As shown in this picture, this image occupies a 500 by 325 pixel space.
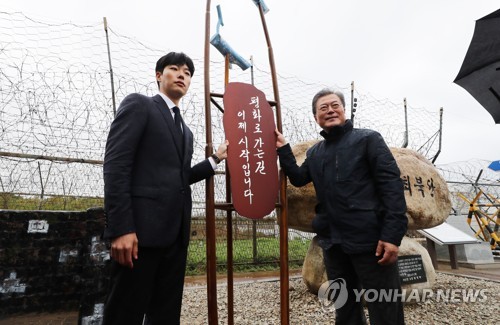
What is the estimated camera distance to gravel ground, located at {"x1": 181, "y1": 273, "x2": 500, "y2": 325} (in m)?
3.28

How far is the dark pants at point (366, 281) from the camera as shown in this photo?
6.04 feet

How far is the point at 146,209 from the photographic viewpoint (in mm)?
1605

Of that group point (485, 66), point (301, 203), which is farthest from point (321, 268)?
point (485, 66)

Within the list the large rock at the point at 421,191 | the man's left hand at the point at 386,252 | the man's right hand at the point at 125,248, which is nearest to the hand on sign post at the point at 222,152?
the man's right hand at the point at 125,248

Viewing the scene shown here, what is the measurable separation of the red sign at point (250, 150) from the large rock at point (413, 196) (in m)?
1.58

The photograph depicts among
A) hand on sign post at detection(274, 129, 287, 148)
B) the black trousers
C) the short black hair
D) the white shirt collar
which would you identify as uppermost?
the short black hair

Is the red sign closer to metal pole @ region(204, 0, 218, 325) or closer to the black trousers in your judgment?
metal pole @ region(204, 0, 218, 325)

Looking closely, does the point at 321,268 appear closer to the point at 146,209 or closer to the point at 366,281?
the point at 366,281

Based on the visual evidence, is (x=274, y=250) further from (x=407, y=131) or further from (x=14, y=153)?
(x=14, y=153)

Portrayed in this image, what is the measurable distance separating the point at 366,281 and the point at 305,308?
6.60 ft

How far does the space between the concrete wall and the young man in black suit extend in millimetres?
1228

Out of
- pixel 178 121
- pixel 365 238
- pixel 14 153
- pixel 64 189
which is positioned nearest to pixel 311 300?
pixel 365 238

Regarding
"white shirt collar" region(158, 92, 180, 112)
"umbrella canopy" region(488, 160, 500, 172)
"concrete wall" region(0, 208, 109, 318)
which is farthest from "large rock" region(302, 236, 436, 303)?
"umbrella canopy" region(488, 160, 500, 172)

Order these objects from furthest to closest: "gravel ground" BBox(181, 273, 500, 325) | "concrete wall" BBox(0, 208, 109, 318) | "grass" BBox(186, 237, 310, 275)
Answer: "grass" BBox(186, 237, 310, 275), "gravel ground" BBox(181, 273, 500, 325), "concrete wall" BBox(0, 208, 109, 318)
